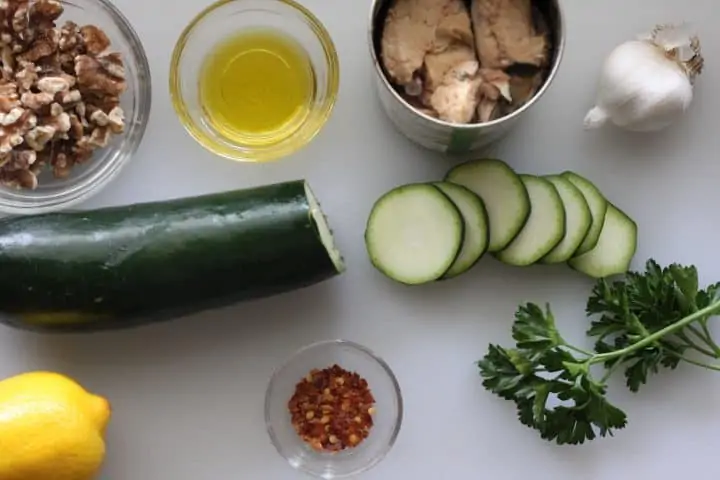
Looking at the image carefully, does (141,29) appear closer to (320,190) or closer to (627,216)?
(320,190)

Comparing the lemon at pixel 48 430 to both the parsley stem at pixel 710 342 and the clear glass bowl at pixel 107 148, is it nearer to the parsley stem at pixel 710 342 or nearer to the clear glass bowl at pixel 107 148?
the clear glass bowl at pixel 107 148

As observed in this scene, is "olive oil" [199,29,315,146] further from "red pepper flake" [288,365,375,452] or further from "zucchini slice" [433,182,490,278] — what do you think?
"red pepper flake" [288,365,375,452]

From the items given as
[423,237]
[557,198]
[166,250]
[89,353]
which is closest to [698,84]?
[557,198]

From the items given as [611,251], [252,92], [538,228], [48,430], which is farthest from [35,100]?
[611,251]

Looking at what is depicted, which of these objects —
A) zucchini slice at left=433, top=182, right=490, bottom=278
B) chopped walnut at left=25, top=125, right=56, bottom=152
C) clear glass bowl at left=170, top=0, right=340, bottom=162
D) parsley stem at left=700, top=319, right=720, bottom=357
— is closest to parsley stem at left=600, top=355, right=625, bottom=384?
parsley stem at left=700, top=319, right=720, bottom=357

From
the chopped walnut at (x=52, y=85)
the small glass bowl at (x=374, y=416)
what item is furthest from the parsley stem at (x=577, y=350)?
the chopped walnut at (x=52, y=85)

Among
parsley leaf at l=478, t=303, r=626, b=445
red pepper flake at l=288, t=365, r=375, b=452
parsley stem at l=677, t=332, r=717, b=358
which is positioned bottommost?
red pepper flake at l=288, t=365, r=375, b=452
